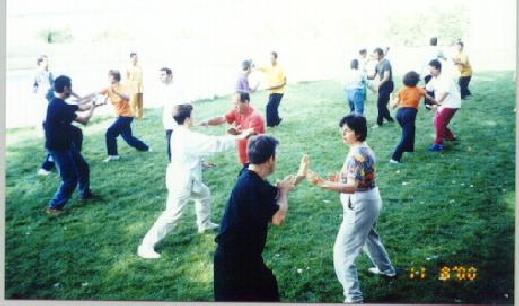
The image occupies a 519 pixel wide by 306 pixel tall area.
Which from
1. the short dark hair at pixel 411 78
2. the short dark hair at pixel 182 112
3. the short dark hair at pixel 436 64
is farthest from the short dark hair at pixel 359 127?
the short dark hair at pixel 182 112

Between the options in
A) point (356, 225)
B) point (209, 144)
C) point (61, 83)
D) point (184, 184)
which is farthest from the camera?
point (61, 83)

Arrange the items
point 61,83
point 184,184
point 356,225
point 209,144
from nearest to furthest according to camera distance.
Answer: point 356,225 < point 209,144 < point 184,184 < point 61,83

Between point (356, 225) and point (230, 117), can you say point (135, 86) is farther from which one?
point (356, 225)

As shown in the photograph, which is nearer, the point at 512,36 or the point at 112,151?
the point at 512,36

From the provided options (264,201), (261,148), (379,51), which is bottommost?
(264,201)

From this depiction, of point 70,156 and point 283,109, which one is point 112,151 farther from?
point 283,109

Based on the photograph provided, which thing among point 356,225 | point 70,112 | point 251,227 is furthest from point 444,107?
point 70,112

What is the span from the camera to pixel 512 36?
4543 millimetres

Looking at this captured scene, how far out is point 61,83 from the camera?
481cm

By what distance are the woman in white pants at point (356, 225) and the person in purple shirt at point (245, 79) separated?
937 millimetres

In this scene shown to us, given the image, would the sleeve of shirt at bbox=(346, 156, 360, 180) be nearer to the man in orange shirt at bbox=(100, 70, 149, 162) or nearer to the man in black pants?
the man in black pants

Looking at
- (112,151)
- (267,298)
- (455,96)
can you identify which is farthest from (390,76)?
(112,151)

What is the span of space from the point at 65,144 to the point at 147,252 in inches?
41.6

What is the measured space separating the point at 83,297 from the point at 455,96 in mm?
3149
